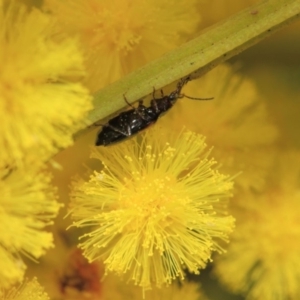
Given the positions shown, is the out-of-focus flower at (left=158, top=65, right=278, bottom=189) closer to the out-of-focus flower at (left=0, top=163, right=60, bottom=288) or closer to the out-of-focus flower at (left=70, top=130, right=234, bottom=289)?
the out-of-focus flower at (left=70, top=130, right=234, bottom=289)

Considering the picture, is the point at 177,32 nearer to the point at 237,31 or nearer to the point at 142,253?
the point at 237,31

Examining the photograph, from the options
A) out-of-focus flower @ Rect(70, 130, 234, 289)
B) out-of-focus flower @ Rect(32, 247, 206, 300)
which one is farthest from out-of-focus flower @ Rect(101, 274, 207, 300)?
out-of-focus flower @ Rect(70, 130, 234, 289)

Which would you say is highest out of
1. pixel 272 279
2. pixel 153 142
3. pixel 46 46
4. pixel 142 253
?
pixel 46 46

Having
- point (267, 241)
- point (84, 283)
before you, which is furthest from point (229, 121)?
point (84, 283)

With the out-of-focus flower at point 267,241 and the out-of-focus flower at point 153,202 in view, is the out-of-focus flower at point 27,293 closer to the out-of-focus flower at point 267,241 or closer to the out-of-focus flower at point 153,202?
the out-of-focus flower at point 153,202

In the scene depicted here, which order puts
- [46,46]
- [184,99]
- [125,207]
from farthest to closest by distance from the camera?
[184,99]
[125,207]
[46,46]

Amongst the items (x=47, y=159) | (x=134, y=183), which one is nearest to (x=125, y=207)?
(x=134, y=183)

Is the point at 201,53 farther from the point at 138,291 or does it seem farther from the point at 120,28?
the point at 138,291
